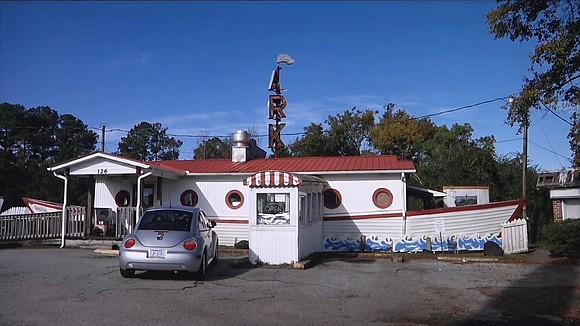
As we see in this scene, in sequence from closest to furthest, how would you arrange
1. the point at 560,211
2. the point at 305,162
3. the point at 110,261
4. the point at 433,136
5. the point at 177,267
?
the point at 177,267 → the point at 110,261 → the point at 305,162 → the point at 560,211 → the point at 433,136

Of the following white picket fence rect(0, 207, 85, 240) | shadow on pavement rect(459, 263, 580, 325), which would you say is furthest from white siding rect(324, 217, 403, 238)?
white picket fence rect(0, 207, 85, 240)

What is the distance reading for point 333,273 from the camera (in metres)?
13.0

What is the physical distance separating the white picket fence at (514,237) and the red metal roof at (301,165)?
3.80 m

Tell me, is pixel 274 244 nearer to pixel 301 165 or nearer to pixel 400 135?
pixel 301 165

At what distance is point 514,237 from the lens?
716 inches

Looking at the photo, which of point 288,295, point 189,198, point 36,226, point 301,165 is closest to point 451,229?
point 301,165

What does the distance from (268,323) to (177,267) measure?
3.70 meters

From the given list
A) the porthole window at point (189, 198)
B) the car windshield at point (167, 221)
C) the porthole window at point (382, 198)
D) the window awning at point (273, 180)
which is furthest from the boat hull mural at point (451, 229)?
the car windshield at point (167, 221)

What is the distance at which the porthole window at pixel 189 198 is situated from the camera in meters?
21.1

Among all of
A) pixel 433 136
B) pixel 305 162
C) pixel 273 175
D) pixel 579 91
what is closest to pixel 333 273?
pixel 273 175

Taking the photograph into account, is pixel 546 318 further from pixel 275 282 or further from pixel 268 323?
pixel 275 282

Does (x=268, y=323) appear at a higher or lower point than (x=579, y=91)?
lower

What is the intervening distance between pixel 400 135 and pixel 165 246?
4220 cm

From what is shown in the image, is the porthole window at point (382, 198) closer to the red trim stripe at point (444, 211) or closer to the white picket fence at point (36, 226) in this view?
the red trim stripe at point (444, 211)
